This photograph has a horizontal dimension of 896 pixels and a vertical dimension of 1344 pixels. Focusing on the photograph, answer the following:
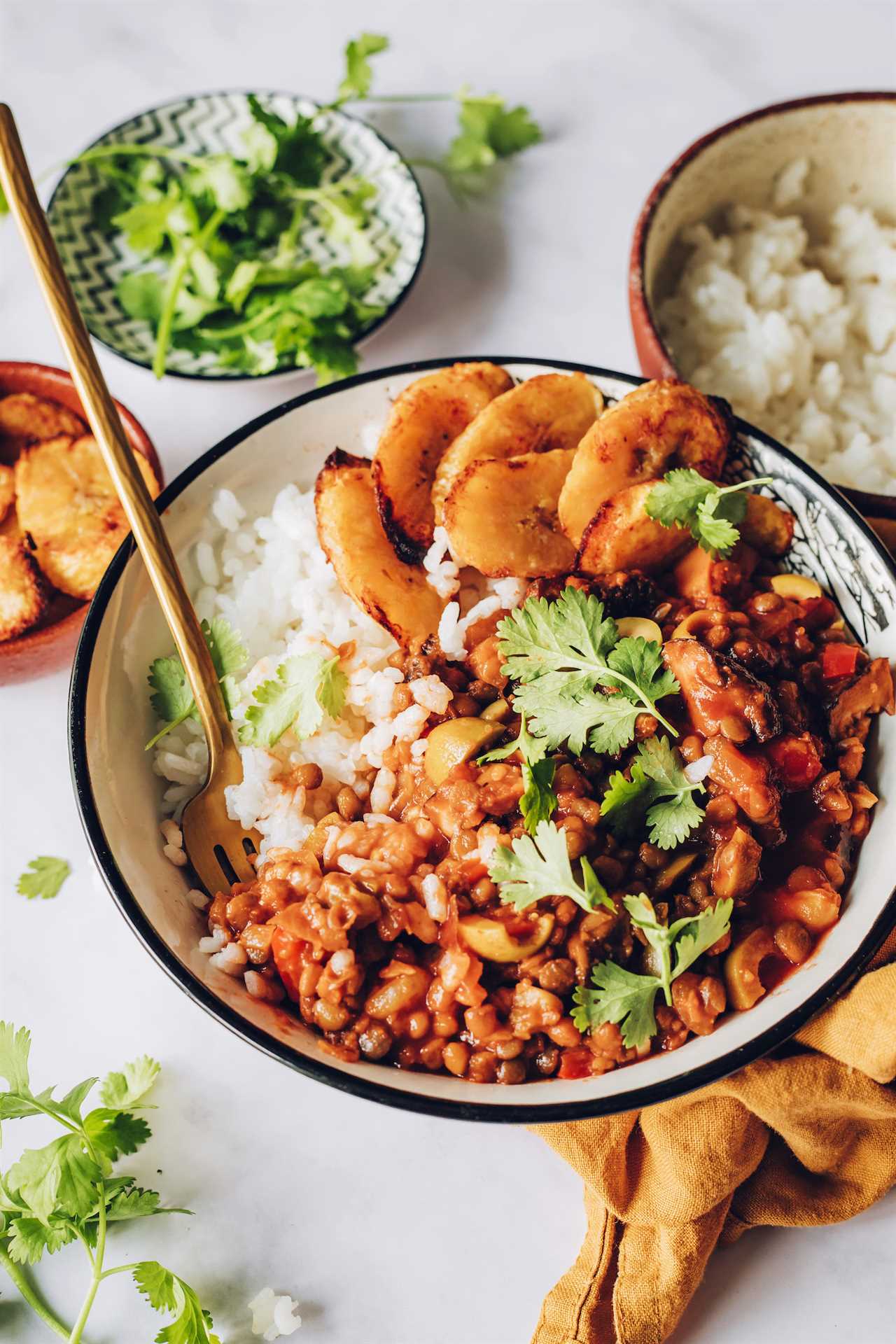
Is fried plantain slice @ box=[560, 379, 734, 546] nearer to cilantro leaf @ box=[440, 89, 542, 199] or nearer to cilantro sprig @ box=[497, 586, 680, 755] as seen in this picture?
cilantro sprig @ box=[497, 586, 680, 755]

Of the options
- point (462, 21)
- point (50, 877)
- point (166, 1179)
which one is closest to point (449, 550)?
point (50, 877)

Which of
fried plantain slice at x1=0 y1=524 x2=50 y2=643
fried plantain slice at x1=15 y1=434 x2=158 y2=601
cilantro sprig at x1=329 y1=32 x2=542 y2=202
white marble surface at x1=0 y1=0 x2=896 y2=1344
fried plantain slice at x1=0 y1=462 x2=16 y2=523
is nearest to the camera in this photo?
white marble surface at x1=0 y1=0 x2=896 y2=1344

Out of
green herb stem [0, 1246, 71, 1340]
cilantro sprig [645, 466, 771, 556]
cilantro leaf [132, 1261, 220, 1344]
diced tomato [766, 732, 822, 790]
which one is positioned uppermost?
cilantro sprig [645, 466, 771, 556]

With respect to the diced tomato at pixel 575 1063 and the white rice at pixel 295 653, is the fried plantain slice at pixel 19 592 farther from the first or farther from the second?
the diced tomato at pixel 575 1063

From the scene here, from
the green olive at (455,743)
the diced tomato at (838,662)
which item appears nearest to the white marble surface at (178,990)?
the green olive at (455,743)

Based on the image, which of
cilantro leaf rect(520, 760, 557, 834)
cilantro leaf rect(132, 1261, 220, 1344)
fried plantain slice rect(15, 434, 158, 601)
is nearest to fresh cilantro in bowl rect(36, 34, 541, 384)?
fried plantain slice rect(15, 434, 158, 601)
